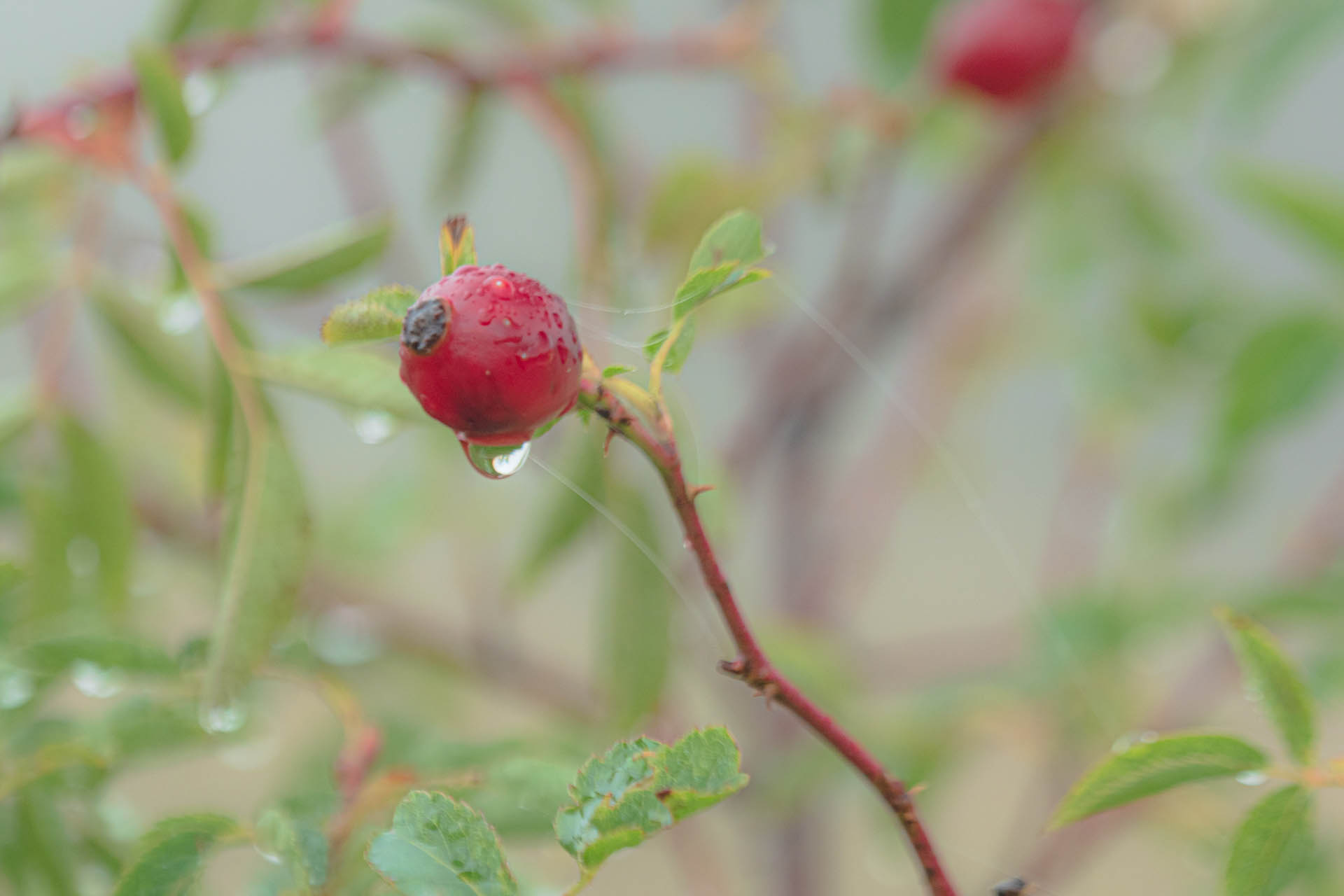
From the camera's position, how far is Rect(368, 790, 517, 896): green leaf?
0.16m

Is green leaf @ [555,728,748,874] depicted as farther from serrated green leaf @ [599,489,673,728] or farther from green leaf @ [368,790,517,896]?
serrated green leaf @ [599,489,673,728]

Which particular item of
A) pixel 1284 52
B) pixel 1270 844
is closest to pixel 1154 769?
pixel 1270 844

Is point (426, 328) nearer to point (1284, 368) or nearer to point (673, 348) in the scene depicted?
point (673, 348)

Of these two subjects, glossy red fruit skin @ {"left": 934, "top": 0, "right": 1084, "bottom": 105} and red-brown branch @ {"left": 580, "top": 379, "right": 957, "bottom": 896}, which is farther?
glossy red fruit skin @ {"left": 934, "top": 0, "right": 1084, "bottom": 105}

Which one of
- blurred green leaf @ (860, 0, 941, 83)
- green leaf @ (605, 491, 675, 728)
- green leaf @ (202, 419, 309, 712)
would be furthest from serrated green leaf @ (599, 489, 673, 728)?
blurred green leaf @ (860, 0, 941, 83)

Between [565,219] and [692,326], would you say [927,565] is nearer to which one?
[565,219]

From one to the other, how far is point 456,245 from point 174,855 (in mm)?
114

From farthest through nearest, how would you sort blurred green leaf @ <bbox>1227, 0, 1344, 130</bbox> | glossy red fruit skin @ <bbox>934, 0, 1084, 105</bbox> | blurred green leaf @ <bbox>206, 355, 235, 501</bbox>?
1. glossy red fruit skin @ <bbox>934, 0, 1084, 105</bbox>
2. blurred green leaf @ <bbox>1227, 0, 1344, 130</bbox>
3. blurred green leaf @ <bbox>206, 355, 235, 501</bbox>

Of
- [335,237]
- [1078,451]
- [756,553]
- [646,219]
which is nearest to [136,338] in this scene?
[335,237]

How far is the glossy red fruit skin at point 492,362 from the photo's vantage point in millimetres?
161

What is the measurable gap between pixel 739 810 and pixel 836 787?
0.06 metres

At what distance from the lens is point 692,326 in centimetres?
18

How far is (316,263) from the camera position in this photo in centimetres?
29

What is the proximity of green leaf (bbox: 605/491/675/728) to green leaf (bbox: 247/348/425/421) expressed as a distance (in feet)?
0.36
